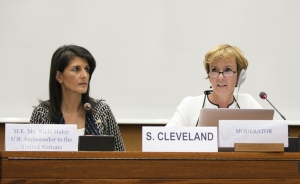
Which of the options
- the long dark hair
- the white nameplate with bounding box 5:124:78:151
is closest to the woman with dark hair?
the long dark hair

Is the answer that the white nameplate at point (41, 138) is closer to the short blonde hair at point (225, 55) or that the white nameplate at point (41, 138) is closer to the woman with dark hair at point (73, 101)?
the woman with dark hair at point (73, 101)

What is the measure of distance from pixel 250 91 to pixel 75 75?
4.50 feet

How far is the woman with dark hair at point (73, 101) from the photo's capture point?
2393mm

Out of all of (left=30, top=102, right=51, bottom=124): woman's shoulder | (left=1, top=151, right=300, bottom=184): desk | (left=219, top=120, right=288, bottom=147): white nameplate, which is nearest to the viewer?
(left=1, top=151, right=300, bottom=184): desk

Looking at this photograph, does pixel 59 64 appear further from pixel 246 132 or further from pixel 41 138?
pixel 246 132

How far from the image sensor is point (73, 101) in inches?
97.5

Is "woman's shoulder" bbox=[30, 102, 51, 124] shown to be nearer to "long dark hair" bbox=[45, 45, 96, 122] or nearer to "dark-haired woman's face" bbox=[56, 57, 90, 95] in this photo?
"long dark hair" bbox=[45, 45, 96, 122]

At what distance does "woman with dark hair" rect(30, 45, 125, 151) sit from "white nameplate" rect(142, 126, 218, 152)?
0.81 metres

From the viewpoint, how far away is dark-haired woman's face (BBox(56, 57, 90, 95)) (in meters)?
2.40

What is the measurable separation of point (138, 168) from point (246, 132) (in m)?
0.41

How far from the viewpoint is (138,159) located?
153 cm

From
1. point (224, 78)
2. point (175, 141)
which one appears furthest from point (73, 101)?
point (175, 141)

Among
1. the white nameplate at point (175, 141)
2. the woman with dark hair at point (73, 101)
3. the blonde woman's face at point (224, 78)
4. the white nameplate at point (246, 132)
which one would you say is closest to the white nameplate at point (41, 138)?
the white nameplate at point (175, 141)

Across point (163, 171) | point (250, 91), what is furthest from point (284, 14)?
point (163, 171)
